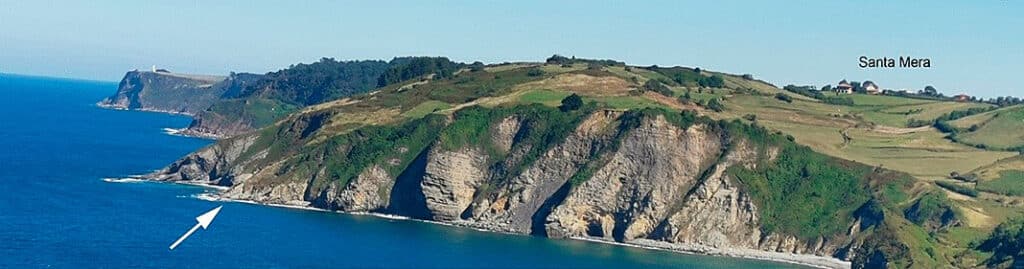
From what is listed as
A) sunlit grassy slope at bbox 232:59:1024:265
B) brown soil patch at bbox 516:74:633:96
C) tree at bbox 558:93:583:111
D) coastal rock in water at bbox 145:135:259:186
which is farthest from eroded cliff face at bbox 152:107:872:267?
coastal rock in water at bbox 145:135:259:186

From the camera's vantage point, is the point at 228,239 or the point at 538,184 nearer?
the point at 228,239

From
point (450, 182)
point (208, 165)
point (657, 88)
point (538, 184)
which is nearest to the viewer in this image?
point (538, 184)

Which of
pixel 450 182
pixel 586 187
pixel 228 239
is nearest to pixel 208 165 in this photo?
pixel 450 182

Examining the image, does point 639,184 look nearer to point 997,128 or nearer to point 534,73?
point 534,73

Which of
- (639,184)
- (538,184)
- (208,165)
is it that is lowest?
(208,165)

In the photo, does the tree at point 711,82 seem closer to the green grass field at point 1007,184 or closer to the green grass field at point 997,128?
the green grass field at point 997,128

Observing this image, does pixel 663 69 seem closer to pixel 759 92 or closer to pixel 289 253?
pixel 759 92

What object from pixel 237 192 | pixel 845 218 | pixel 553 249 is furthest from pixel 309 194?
pixel 845 218

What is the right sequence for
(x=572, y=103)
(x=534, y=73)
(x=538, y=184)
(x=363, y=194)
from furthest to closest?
Result: (x=534, y=73), (x=572, y=103), (x=363, y=194), (x=538, y=184)
